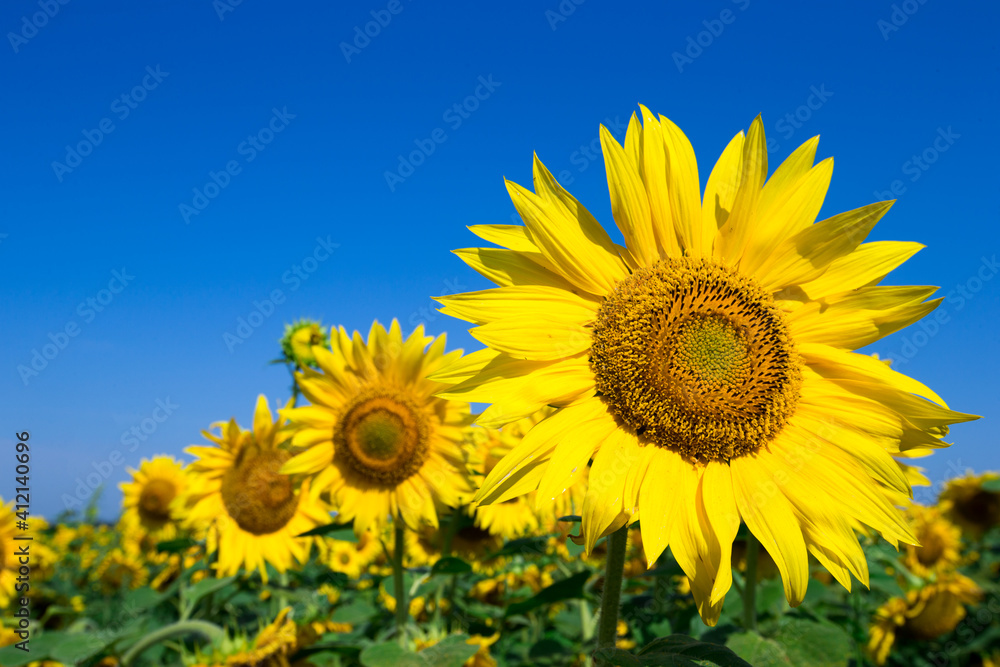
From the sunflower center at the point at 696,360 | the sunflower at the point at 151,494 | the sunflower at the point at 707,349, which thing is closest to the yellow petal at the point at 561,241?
the sunflower at the point at 707,349

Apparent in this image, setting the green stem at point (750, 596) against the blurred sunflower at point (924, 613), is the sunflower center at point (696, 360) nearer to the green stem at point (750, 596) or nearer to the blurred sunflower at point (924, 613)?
the green stem at point (750, 596)

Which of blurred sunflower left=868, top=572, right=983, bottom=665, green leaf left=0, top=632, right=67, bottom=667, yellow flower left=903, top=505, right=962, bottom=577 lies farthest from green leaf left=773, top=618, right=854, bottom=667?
yellow flower left=903, top=505, right=962, bottom=577

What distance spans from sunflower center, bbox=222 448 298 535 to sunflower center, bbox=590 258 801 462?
10.9 ft

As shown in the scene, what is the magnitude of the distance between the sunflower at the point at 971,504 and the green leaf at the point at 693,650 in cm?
852

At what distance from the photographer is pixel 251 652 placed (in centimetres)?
313

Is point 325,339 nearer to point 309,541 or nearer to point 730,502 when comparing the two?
point 309,541

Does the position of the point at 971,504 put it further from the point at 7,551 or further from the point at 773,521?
the point at 7,551

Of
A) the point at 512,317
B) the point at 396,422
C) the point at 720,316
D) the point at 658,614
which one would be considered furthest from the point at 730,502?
the point at 396,422

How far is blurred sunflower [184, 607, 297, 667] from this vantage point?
3.09m

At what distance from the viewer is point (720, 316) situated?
7.45 feet

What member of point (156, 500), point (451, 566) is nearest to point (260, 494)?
point (451, 566)

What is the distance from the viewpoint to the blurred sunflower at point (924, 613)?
570 cm

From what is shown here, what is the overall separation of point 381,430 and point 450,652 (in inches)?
58.0

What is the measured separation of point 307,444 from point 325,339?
1422 millimetres
